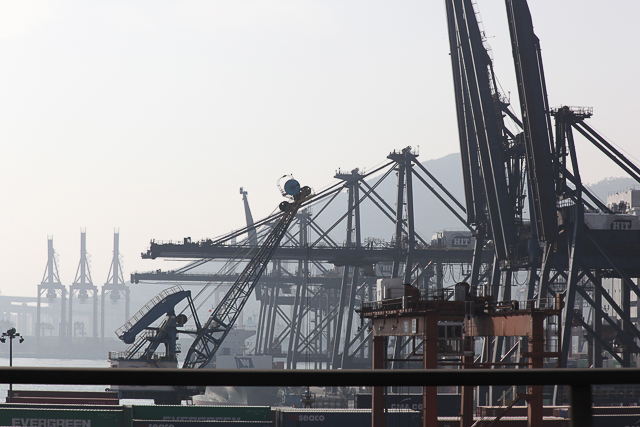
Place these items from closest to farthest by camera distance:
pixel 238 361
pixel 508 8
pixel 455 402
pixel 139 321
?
pixel 455 402 → pixel 508 8 → pixel 139 321 → pixel 238 361

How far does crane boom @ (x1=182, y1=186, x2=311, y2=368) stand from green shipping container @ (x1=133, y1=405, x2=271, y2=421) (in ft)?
87.7

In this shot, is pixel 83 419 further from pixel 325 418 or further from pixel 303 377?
pixel 303 377

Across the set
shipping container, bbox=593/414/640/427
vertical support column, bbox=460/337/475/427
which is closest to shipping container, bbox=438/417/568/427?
vertical support column, bbox=460/337/475/427

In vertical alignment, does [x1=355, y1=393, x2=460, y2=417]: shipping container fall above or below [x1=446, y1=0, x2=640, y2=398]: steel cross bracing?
below

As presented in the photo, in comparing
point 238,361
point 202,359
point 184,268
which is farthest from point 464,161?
point 184,268

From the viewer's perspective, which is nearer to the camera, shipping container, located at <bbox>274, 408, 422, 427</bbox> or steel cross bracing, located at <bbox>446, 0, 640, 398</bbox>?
shipping container, located at <bbox>274, 408, 422, 427</bbox>

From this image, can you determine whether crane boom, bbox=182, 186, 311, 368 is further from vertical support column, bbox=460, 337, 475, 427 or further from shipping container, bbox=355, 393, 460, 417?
vertical support column, bbox=460, 337, 475, 427

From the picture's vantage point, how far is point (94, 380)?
3.27 m

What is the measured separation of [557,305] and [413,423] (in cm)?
1038

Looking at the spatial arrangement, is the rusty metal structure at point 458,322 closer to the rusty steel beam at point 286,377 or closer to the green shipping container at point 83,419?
the green shipping container at point 83,419

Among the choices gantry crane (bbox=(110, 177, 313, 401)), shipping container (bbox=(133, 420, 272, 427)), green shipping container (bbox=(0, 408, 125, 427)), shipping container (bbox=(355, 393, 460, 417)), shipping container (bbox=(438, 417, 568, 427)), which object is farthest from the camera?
gantry crane (bbox=(110, 177, 313, 401))

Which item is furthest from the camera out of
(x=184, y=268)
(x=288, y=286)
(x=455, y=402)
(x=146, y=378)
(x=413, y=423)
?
(x=288, y=286)

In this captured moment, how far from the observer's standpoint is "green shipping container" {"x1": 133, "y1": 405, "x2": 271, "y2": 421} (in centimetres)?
3916

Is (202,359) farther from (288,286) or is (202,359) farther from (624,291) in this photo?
(288,286)
